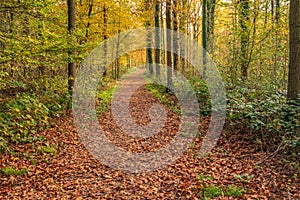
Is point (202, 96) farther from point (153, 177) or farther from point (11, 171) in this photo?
point (11, 171)

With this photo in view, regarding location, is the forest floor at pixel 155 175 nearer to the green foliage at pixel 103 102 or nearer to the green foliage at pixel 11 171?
the green foliage at pixel 11 171

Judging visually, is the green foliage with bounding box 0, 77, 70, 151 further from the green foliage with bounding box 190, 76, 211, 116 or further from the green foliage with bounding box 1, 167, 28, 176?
the green foliage with bounding box 190, 76, 211, 116

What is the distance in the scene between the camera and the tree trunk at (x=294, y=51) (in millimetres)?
6359

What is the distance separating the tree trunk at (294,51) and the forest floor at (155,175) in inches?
72.5

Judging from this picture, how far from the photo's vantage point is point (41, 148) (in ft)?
22.5

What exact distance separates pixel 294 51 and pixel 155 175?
4.99 meters

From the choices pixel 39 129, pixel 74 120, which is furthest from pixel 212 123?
pixel 39 129

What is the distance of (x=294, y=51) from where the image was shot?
652 cm

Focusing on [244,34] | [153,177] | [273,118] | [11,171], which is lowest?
[153,177]

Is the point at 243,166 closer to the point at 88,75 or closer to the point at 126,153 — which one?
the point at 126,153

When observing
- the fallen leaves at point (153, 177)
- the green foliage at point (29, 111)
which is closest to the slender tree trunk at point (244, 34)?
the fallen leaves at point (153, 177)

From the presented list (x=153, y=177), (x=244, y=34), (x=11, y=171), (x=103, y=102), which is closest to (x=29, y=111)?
(x=11, y=171)

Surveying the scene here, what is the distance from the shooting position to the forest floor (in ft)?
15.7

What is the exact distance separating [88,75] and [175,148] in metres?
8.18
